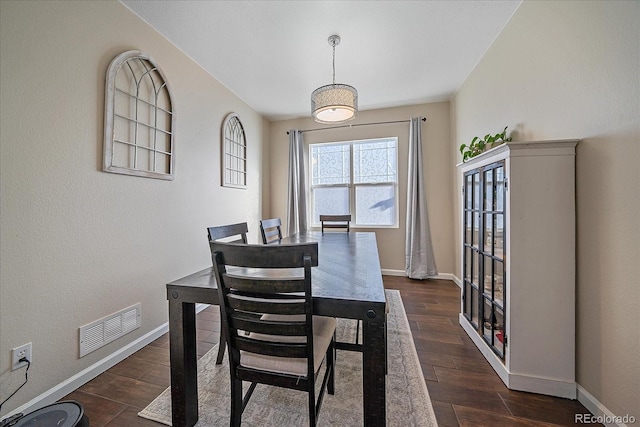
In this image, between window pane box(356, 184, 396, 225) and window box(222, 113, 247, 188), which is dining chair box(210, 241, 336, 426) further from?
window pane box(356, 184, 396, 225)

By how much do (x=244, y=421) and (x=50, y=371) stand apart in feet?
3.93

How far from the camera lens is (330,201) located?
416cm

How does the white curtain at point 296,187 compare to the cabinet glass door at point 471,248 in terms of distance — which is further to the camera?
the white curtain at point 296,187

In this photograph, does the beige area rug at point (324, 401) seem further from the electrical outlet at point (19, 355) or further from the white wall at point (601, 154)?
the white wall at point (601, 154)

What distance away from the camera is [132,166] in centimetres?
192

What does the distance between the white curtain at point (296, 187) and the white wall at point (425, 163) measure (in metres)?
0.22

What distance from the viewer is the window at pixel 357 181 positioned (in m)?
3.90

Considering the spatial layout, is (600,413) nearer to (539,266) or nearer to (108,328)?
(539,266)

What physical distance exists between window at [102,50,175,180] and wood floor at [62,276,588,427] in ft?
4.63

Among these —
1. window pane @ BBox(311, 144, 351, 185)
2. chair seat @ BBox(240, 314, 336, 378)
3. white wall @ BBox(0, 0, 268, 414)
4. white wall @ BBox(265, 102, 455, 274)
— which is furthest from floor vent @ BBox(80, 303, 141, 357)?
white wall @ BBox(265, 102, 455, 274)

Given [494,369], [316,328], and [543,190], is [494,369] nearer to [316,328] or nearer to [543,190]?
[543,190]

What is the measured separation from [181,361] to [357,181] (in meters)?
3.37

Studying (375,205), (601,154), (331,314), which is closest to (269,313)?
(331,314)

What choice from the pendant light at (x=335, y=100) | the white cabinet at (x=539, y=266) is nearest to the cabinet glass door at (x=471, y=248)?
the white cabinet at (x=539, y=266)
